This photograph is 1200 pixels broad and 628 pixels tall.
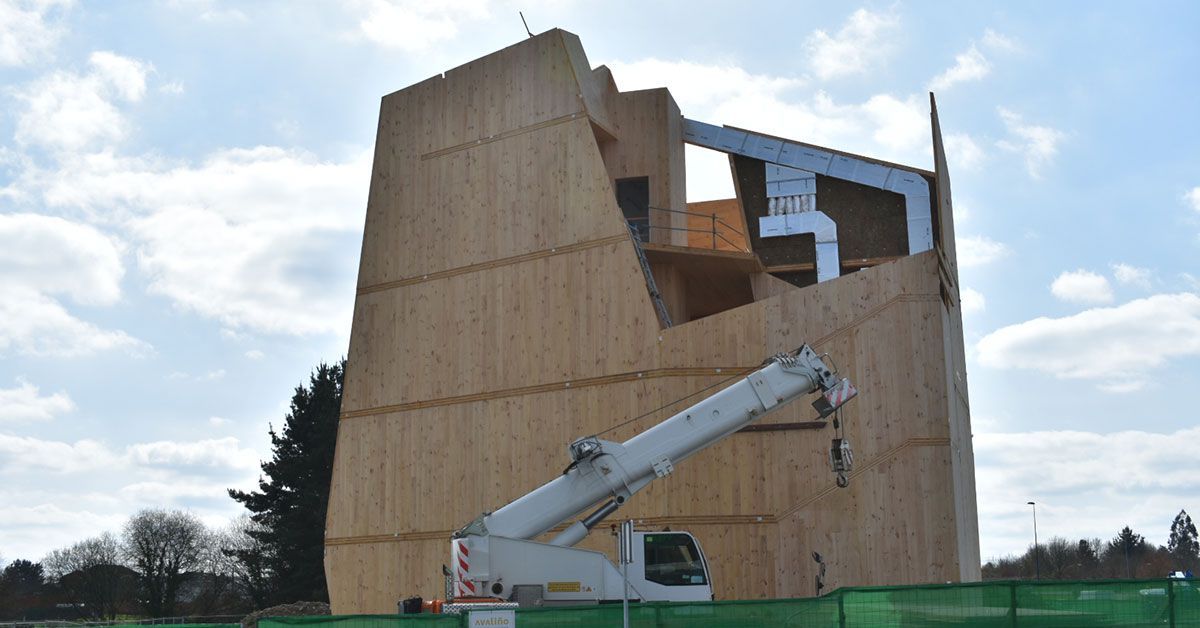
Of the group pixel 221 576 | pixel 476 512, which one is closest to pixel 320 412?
pixel 221 576

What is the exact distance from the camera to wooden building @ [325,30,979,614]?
24.0 meters

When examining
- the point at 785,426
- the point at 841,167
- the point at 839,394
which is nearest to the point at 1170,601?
the point at 839,394

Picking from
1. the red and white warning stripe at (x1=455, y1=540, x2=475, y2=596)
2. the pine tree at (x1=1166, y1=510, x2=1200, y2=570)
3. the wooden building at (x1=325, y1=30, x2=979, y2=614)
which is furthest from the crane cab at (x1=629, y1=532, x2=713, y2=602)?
the pine tree at (x1=1166, y1=510, x2=1200, y2=570)

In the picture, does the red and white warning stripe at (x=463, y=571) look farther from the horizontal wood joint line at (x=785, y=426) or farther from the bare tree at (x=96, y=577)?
the bare tree at (x=96, y=577)

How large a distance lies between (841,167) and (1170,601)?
51.5ft

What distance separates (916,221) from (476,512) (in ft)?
39.4

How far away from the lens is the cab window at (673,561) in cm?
1766

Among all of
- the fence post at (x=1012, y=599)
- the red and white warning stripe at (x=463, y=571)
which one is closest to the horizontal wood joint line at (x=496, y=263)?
the red and white warning stripe at (x=463, y=571)

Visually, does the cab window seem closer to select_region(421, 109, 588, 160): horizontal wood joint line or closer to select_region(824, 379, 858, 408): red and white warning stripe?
select_region(824, 379, 858, 408): red and white warning stripe

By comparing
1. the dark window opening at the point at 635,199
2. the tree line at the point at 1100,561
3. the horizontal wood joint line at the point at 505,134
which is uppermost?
the horizontal wood joint line at the point at 505,134

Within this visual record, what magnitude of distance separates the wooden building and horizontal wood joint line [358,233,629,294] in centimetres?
5

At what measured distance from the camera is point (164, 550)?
248 ft

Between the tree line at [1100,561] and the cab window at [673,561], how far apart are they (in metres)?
87.6

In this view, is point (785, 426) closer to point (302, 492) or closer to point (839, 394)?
point (839, 394)
